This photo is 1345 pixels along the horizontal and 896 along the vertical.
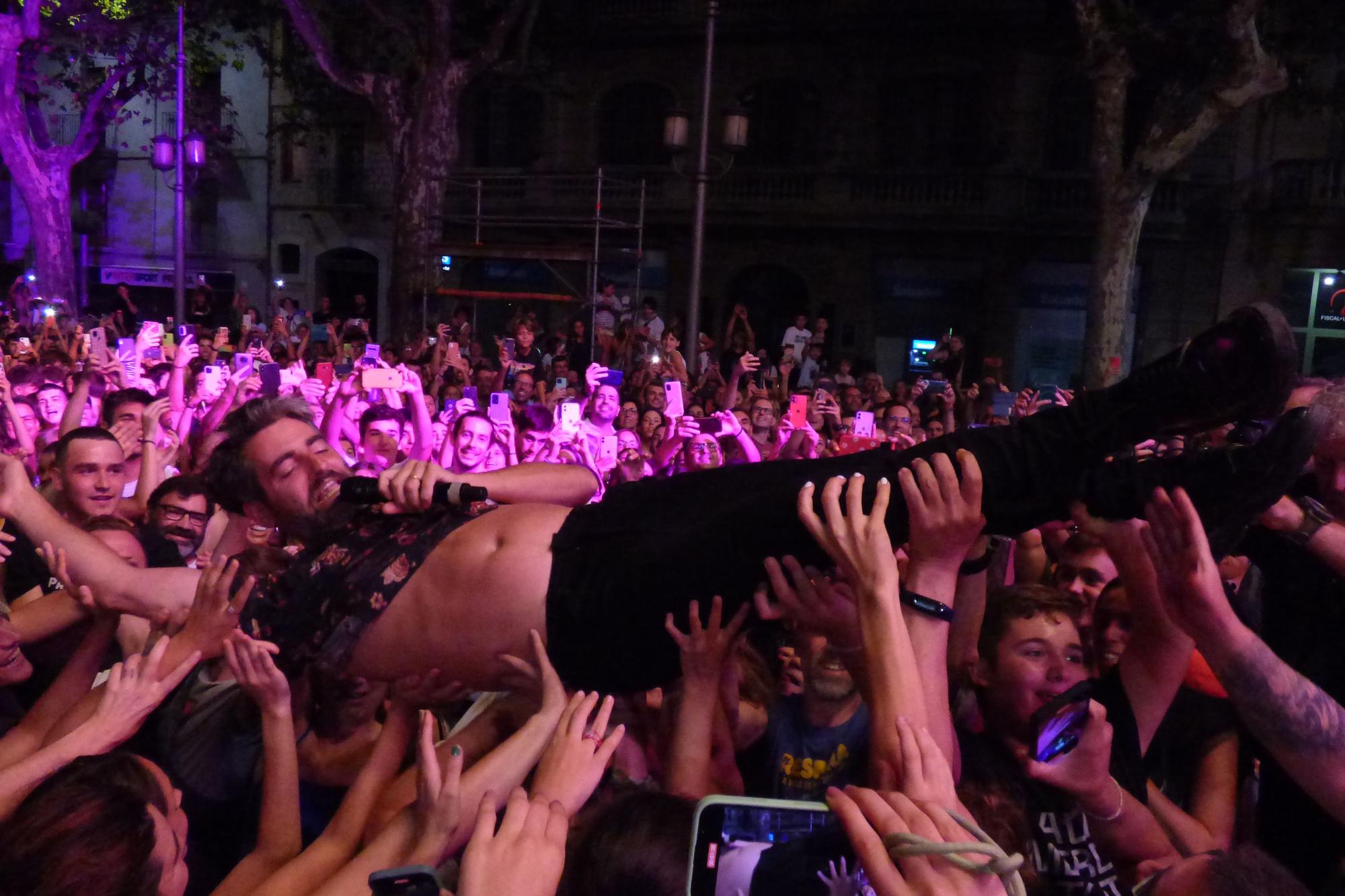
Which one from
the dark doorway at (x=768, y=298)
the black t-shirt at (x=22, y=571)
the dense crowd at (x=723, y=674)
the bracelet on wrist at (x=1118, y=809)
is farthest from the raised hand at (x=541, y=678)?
the dark doorway at (x=768, y=298)

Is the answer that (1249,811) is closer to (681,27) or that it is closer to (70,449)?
(70,449)

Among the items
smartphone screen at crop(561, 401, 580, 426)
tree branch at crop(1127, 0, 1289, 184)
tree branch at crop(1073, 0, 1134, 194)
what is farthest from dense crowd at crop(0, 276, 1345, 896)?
tree branch at crop(1073, 0, 1134, 194)

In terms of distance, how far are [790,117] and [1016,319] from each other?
16.4ft

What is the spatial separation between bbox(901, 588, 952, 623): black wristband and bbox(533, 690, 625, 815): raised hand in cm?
51

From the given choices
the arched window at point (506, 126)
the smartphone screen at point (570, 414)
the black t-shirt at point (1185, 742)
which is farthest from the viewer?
the arched window at point (506, 126)

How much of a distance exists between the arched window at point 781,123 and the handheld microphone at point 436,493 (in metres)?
17.0

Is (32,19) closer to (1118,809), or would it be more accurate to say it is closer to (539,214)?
(539,214)

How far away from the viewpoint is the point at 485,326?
21.1 m

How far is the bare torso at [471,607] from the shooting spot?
220 cm

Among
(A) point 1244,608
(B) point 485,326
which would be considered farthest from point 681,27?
(A) point 1244,608

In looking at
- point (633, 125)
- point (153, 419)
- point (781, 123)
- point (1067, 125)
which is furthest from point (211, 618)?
point (633, 125)

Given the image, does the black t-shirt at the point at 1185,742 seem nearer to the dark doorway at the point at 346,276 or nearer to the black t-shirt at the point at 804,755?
the black t-shirt at the point at 804,755

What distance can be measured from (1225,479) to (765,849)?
3.41ft

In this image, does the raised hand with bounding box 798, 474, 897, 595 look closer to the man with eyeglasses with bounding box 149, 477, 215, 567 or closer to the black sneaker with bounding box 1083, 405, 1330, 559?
the black sneaker with bounding box 1083, 405, 1330, 559
